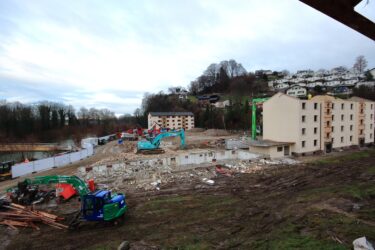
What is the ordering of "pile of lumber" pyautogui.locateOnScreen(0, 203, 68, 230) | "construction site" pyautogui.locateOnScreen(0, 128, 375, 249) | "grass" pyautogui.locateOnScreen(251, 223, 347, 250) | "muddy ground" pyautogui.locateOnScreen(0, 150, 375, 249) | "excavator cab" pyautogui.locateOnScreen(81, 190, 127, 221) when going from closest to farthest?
"grass" pyautogui.locateOnScreen(251, 223, 347, 250) → "muddy ground" pyautogui.locateOnScreen(0, 150, 375, 249) → "construction site" pyautogui.locateOnScreen(0, 128, 375, 249) → "excavator cab" pyautogui.locateOnScreen(81, 190, 127, 221) → "pile of lumber" pyautogui.locateOnScreen(0, 203, 68, 230)

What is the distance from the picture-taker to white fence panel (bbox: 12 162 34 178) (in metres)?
25.1

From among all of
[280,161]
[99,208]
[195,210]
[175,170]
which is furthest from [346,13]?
[280,161]

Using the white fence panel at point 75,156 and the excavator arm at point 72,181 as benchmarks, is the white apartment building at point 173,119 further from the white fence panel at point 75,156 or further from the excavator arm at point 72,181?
the excavator arm at point 72,181

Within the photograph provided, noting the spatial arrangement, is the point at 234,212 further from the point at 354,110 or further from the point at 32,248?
the point at 354,110

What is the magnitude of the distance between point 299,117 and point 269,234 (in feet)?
78.2

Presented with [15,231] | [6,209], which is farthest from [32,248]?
[6,209]

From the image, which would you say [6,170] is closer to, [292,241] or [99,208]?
[99,208]

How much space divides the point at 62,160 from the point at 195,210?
24481mm

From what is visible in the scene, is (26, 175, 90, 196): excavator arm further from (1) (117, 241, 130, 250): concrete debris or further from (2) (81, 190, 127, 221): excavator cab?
(1) (117, 241, 130, 250): concrete debris

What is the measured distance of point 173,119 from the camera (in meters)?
89.0

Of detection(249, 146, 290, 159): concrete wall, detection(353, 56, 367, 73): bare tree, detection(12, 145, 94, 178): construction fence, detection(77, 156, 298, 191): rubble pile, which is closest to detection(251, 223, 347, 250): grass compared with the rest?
detection(77, 156, 298, 191): rubble pile

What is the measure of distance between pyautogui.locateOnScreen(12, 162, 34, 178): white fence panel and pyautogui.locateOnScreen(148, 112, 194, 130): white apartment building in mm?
61059

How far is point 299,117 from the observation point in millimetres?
30719

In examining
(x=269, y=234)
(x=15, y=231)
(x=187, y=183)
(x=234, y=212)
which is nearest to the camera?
(x=269, y=234)
